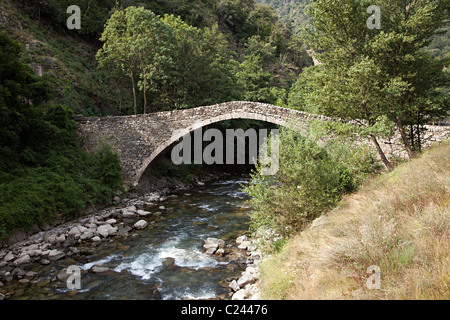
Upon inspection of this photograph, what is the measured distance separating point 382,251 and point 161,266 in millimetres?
5636

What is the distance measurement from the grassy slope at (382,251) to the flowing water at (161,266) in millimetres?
1891

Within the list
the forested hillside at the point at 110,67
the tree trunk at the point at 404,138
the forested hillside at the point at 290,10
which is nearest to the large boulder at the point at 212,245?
the tree trunk at the point at 404,138

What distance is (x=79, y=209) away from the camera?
10.9 m

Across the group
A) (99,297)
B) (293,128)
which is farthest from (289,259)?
(99,297)

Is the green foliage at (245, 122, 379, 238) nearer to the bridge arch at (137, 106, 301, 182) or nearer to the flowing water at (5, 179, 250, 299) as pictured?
the flowing water at (5, 179, 250, 299)

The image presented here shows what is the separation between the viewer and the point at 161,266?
7547 millimetres

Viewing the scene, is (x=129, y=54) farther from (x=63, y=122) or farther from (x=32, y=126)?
(x=32, y=126)

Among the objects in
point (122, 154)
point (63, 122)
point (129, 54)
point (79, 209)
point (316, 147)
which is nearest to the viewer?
point (316, 147)

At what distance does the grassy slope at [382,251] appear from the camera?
326cm

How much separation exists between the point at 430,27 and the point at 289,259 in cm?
855

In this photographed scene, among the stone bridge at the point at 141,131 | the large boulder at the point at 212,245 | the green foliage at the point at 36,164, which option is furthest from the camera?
the stone bridge at the point at 141,131

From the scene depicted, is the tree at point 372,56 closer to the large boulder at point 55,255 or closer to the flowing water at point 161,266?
the flowing water at point 161,266

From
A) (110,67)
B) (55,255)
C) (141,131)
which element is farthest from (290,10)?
(55,255)

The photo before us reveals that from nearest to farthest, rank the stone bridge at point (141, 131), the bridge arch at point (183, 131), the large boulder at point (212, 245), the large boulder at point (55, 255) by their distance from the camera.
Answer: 1. the large boulder at point (55, 255)
2. the large boulder at point (212, 245)
3. the bridge arch at point (183, 131)
4. the stone bridge at point (141, 131)
